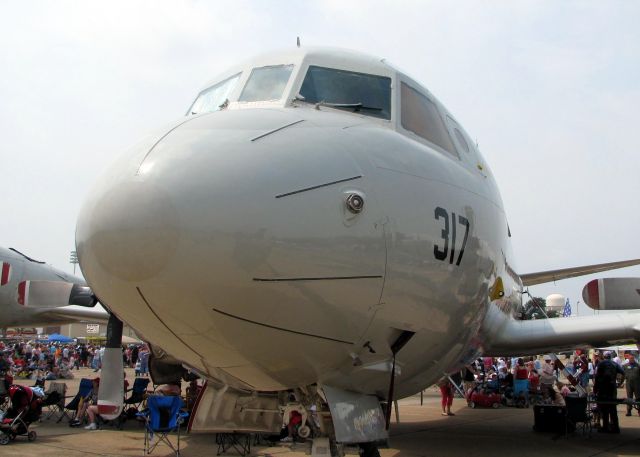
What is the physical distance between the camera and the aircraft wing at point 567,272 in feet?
53.5

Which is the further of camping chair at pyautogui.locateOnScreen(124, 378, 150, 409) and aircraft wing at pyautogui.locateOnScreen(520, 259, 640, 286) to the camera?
aircraft wing at pyautogui.locateOnScreen(520, 259, 640, 286)

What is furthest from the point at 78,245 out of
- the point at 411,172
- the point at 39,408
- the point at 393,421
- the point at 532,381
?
the point at 532,381

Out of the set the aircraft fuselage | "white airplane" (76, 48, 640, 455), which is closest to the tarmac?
"white airplane" (76, 48, 640, 455)

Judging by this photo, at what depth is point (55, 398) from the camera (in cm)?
1378

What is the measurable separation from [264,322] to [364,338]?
1021 millimetres

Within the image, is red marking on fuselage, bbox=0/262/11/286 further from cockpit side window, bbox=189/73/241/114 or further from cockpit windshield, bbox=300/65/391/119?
cockpit windshield, bbox=300/65/391/119

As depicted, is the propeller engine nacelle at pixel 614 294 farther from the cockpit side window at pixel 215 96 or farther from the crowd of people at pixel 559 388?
the cockpit side window at pixel 215 96

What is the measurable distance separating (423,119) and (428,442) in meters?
6.60

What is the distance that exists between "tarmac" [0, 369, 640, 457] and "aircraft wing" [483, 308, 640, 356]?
167 centimetres

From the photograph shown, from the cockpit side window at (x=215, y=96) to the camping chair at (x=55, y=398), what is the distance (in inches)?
354

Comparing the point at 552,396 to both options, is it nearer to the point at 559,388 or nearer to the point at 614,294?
the point at 559,388

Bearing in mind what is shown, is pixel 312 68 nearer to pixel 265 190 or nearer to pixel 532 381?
pixel 265 190

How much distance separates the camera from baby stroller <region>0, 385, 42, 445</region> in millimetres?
11484

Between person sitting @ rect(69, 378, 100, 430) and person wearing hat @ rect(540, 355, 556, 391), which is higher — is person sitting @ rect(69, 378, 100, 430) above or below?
below
